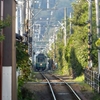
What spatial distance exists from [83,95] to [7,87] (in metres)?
10.3

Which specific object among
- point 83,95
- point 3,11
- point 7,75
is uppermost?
point 3,11

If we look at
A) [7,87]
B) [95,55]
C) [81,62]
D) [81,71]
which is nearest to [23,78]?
[7,87]

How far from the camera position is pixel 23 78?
19984 mm

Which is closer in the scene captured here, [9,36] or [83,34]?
[9,36]

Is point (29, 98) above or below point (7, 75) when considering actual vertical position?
below

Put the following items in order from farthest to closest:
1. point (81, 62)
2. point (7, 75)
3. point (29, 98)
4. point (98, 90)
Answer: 1. point (81, 62)
2. point (98, 90)
3. point (29, 98)
4. point (7, 75)

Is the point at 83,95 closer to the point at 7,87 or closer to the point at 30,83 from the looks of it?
the point at 30,83

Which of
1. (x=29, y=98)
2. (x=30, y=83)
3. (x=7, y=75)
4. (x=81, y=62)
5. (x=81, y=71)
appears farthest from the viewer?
(x=81, y=71)

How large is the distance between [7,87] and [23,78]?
6.34 m

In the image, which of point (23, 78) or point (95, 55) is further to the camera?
point (95, 55)

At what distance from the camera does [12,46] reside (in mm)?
13812

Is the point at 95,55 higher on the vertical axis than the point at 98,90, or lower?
higher

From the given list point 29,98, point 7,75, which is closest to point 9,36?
point 7,75

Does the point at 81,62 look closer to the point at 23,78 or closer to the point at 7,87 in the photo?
the point at 23,78
